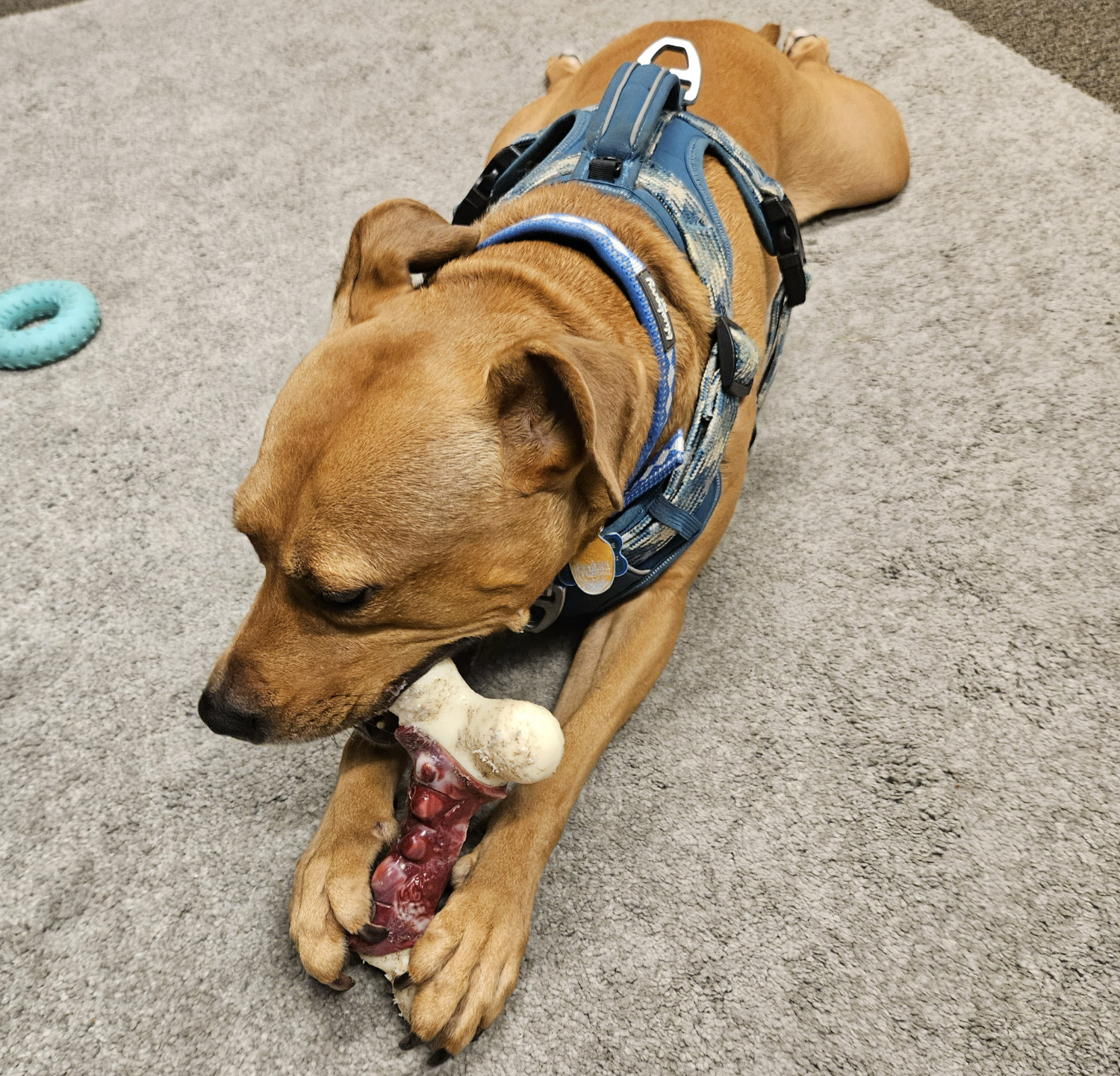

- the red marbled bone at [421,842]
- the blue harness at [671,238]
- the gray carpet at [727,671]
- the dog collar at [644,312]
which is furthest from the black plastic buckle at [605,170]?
the red marbled bone at [421,842]

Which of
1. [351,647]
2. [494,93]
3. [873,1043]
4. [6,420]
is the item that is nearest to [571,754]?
[351,647]

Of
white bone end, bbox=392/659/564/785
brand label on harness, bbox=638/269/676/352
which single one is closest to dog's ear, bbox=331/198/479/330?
brand label on harness, bbox=638/269/676/352

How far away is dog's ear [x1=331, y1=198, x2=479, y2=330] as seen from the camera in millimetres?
1798

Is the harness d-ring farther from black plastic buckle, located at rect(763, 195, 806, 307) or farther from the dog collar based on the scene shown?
the dog collar

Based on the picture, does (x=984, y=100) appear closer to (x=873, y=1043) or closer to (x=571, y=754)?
(x=571, y=754)

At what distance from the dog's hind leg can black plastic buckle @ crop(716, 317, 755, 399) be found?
1.00 meters

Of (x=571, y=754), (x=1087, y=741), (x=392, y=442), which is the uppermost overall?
(x=392, y=442)

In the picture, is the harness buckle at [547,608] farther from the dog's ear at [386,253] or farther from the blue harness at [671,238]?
the dog's ear at [386,253]

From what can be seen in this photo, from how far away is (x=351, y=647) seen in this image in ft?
5.02

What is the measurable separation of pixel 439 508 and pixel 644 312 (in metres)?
0.59

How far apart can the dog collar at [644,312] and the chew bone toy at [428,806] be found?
51cm

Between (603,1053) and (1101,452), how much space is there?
1951mm

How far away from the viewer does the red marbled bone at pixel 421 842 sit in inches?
59.7

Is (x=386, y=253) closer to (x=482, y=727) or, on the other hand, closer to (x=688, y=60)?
(x=482, y=727)
